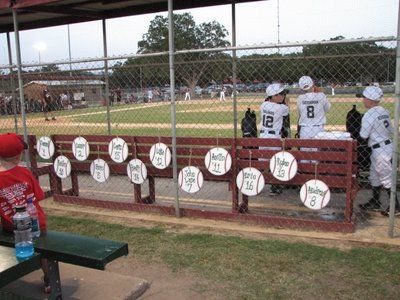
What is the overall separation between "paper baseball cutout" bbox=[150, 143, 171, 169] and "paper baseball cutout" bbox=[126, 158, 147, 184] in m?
0.22

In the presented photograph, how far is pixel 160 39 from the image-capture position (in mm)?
71875

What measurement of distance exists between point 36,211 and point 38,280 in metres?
0.97

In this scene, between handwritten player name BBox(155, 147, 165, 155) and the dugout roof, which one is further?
the dugout roof

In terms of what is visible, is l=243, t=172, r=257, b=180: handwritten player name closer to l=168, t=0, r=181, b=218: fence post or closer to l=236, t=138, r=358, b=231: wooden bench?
l=236, t=138, r=358, b=231: wooden bench

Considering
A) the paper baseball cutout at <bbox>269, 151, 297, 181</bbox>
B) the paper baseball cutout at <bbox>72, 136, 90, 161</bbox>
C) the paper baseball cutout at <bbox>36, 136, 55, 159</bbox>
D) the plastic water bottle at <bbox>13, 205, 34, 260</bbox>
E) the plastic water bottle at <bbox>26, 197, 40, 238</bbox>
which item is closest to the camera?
the plastic water bottle at <bbox>13, 205, 34, 260</bbox>

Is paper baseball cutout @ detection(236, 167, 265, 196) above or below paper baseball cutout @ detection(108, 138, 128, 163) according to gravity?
below

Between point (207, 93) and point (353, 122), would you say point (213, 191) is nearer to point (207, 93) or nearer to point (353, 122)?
point (207, 93)

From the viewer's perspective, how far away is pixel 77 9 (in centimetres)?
811

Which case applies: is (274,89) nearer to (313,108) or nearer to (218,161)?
(313,108)

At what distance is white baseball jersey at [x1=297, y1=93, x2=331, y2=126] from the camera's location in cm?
725

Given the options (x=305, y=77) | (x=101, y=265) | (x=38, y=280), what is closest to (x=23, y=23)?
(x=305, y=77)

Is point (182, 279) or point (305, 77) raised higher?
point (305, 77)

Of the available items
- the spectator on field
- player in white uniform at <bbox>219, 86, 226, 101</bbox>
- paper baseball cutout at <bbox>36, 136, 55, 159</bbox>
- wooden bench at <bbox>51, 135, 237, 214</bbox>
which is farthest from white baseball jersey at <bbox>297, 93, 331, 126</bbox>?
the spectator on field

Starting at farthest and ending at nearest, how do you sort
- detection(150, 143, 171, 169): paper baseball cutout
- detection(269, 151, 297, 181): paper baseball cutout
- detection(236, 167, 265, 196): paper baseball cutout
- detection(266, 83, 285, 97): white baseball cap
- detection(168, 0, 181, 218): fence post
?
detection(266, 83, 285, 97): white baseball cap → detection(150, 143, 171, 169): paper baseball cutout → detection(168, 0, 181, 218): fence post → detection(236, 167, 265, 196): paper baseball cutout → detection(269, 151, 297, 181): paper baseball cutout
